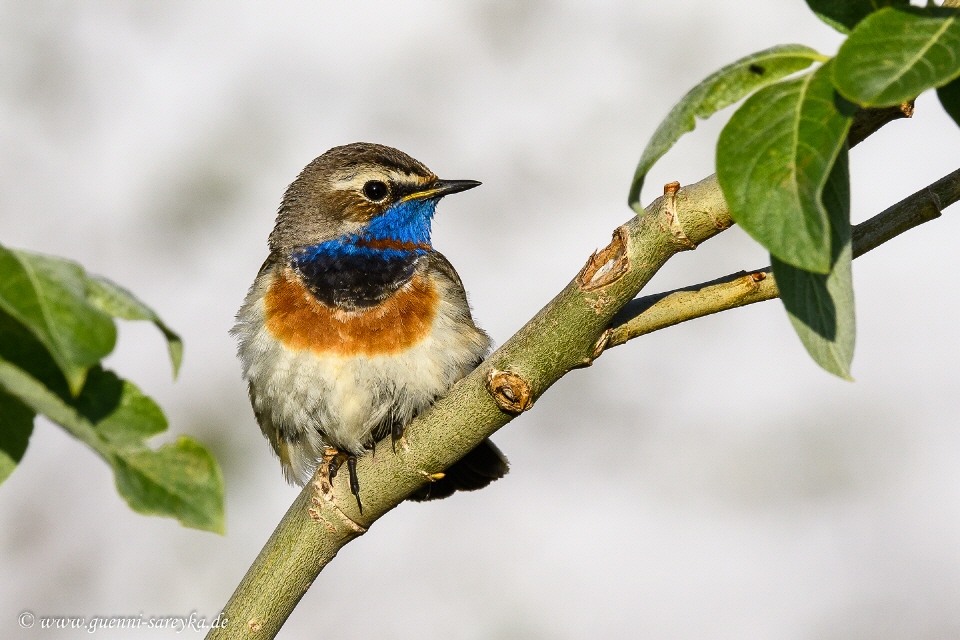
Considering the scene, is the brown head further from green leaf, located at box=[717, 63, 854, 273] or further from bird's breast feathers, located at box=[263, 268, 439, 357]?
green leaf, located at box=[717, 63, 854, 273]

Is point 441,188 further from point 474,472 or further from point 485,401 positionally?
point 485,401

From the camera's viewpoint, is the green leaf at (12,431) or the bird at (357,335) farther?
the bird at (357,335)

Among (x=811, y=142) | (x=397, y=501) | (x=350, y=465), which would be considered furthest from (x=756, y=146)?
(x=350, y=465)

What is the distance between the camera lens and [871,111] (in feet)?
7.54

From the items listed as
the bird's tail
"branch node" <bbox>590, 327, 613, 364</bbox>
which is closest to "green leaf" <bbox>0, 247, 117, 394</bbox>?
"branch node" <bbox>590, 327, 613, 364</bbox>

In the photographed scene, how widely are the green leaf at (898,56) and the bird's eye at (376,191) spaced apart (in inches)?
169

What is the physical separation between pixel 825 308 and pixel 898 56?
1.65ft

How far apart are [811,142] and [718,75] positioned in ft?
0.69

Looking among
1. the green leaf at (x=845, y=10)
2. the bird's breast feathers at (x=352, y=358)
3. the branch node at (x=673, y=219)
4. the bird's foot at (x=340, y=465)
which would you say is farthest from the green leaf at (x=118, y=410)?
the bird's breast feathers at (x=352, y=358)

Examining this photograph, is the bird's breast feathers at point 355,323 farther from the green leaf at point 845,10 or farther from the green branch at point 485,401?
the green leaf at point 845,10

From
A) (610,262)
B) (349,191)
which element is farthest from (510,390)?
(349,191)

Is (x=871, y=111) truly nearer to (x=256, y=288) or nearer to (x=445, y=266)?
(x=445, y=266)

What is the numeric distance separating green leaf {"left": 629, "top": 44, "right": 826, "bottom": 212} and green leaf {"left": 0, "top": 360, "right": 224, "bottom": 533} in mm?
863

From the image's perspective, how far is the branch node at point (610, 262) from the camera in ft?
8.70
